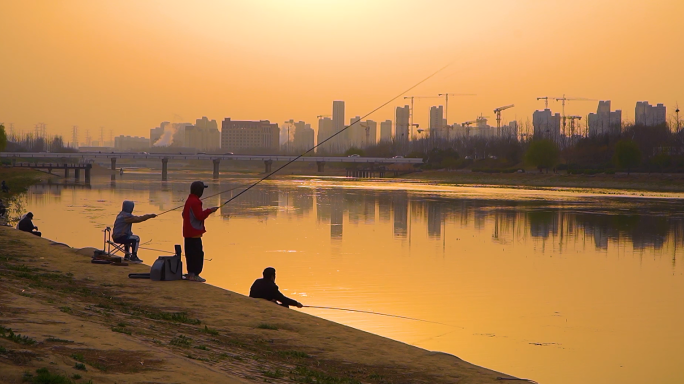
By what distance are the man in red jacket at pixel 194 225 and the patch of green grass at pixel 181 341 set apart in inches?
129

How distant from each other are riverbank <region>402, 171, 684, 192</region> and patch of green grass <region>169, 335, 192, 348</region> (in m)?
61.4

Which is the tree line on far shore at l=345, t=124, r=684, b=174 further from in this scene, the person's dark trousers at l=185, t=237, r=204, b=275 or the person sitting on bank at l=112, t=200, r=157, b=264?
the person's dark trousers at l=185, t=237, r=204, b=275

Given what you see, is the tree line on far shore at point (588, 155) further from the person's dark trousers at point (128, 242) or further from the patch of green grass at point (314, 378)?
the patch of green grass at point (314, 378)

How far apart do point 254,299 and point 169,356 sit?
4.03m

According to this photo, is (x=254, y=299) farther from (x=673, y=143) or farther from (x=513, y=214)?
(x=673, y=143)

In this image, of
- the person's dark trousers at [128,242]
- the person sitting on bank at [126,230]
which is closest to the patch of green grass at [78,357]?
the person sitting on bank at [126,230]

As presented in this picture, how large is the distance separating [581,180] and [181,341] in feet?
235

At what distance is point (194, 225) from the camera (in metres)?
Result: 10.8

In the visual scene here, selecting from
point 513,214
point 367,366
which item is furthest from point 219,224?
point 367,366

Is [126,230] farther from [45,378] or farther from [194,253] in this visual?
[45,378]

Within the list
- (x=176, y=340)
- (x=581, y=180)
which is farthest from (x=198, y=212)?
(x=581, y=180)

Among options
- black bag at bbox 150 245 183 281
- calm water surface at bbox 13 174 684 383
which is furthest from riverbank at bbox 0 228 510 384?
calm water surface at bbox 13 174 684 383

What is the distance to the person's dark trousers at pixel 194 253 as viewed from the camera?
11023 millimetres

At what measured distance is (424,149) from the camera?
552 ft
